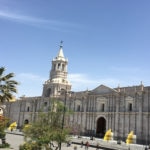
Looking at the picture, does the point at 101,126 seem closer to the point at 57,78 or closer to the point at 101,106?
the point at 101,106

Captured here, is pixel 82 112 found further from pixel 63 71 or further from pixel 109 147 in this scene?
pixel 109 147

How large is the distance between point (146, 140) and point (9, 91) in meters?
21.0

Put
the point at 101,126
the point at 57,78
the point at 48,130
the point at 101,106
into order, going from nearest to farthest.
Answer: the point at 48,130
the point at 101,106
the point at 101,126
the point at 57,78

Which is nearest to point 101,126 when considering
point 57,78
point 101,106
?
point 101,106

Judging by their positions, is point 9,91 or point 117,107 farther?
point 117,107

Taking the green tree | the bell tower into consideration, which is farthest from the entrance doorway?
the green tree

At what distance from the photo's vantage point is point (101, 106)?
47.1 meters

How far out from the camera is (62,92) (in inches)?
2227

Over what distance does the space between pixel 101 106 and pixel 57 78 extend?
14.4 meters

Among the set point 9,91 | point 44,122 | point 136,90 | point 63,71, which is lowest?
point 44,122

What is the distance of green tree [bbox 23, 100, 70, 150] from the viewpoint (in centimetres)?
2080

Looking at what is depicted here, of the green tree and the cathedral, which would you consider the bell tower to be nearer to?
the cathedral

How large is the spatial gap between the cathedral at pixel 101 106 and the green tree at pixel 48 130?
9.00 meters

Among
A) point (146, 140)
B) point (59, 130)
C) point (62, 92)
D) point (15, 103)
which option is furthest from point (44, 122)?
point (15, 103)
